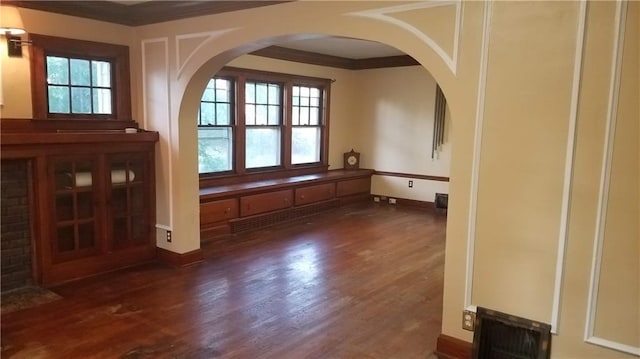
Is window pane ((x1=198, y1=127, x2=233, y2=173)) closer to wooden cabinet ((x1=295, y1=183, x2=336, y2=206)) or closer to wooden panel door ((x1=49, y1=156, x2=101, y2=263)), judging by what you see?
wooden cabinet ((x1=295, y1=183, x2=336, y2=206))

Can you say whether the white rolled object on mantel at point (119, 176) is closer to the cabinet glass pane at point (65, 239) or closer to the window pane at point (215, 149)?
the cabinet glass pane at point (65, 239)

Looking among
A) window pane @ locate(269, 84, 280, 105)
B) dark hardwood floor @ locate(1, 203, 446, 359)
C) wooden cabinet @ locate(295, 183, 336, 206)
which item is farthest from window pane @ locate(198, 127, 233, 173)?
dark hardwood floor @ locate(1, 203, 446, 359)

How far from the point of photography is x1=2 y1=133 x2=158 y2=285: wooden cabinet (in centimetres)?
397

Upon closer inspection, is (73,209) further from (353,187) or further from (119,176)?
(353,187)

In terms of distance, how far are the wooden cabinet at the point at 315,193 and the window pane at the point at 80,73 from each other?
11.0 feet

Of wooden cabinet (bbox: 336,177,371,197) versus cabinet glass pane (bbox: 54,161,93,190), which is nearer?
cabinet glass pane (bbox: 54,161,93,190)

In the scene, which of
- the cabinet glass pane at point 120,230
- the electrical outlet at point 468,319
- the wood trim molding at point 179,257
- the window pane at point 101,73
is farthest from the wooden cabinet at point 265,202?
the electrical outlet at point 468,319

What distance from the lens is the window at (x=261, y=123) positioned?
246 inches

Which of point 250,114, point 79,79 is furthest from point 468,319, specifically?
point 250,114

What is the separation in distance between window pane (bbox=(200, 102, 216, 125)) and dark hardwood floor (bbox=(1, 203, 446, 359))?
1.67m

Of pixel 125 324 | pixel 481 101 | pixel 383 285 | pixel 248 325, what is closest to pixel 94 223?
pixel 125 324

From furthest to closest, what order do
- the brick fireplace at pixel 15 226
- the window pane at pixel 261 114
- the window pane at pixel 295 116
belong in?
the window pane at pixel 295 116, the window pane at pixel 261 114, the brick fireplace at pixel 15 226

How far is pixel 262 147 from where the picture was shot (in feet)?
23.1

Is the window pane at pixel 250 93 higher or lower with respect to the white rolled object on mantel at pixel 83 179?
higher
